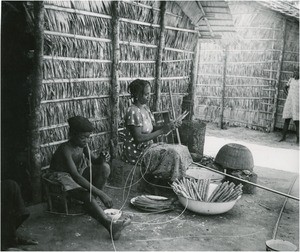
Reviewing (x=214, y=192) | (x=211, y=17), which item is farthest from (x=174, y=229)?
(x=211, y=17)

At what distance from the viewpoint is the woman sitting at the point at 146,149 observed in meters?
4.99

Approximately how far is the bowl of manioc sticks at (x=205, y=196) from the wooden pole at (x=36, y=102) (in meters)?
1.67

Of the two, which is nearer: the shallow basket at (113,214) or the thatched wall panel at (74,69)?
the shallow basket at (113,214)

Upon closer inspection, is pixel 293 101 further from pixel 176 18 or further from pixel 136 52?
pixel 136 52

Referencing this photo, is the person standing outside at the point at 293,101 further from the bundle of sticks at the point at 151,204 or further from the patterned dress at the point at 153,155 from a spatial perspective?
the bundle of sticks at the point at 151,204

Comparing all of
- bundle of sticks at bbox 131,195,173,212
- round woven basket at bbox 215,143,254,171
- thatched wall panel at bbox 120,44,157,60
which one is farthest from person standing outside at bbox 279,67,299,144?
bundle of sticks at bbox 131,195,173,212

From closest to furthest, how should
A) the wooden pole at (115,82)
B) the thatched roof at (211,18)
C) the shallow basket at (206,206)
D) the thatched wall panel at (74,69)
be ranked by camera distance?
the shallow basket at (206,206) → the thatched wall panel at (74,69) → the wooden pole at (115,82) → the thatched roof at (211,18)

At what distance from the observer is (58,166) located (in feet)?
14.2

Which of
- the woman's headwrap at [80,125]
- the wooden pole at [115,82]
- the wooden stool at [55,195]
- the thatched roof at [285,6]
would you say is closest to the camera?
the woman's headwrap at [80,125]

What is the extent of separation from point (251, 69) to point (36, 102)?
8197 millimetres

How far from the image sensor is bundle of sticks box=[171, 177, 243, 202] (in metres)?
4.64

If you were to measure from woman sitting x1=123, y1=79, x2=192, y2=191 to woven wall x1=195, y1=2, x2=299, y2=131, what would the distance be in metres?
6.65

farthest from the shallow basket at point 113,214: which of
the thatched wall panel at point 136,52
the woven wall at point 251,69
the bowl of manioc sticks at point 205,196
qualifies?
the woven wall at point 251,69

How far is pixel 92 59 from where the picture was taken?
17.6 feet
